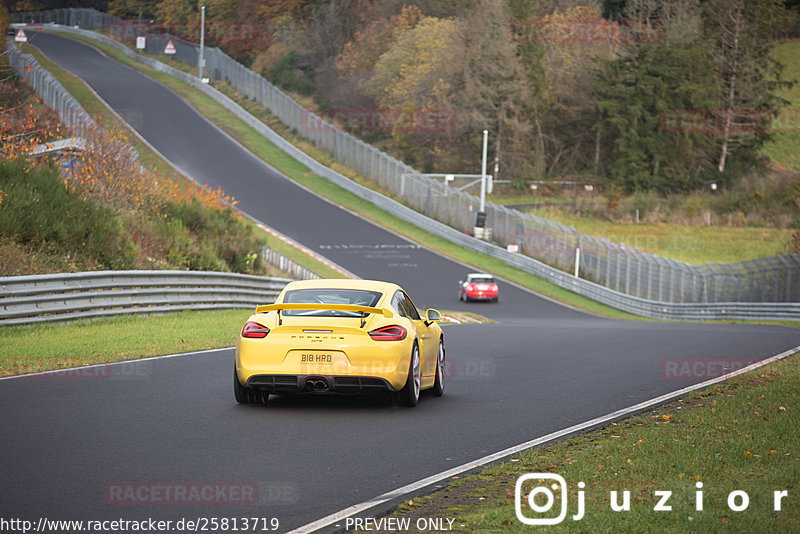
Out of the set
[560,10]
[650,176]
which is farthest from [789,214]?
[560,10]

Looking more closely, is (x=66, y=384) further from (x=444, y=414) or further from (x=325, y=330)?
(x=444, y=414)

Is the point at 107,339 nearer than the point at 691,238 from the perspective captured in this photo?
Yes

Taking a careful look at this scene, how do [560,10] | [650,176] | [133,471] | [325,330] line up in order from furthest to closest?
1. [560,10]
2. [650,176]
3. [325,330]
4. [133,471]

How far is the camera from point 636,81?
88062 mm

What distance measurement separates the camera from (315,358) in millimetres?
10789

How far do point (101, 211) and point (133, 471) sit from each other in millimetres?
19232

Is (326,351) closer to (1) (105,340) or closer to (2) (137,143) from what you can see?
(1) (105,340)

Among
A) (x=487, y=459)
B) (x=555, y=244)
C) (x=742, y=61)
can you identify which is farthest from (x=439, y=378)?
(x=742, y=61)

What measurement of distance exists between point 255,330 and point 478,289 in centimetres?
3173

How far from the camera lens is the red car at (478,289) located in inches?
1667

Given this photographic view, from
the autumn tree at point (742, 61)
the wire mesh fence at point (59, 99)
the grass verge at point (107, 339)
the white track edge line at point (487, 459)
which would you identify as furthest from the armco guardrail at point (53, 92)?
the autumn tree at point (742, 61)

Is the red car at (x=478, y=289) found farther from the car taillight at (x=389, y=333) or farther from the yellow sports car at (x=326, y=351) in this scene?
the car taillight at (x=389, y=333)

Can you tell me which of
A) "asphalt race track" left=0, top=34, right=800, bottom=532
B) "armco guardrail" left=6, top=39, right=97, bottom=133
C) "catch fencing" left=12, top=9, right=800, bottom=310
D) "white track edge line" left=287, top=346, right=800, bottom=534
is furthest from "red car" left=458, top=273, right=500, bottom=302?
"white track edge line" left=287, top=346, right=800, bottom=534

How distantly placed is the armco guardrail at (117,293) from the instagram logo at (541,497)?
41.3 ft
